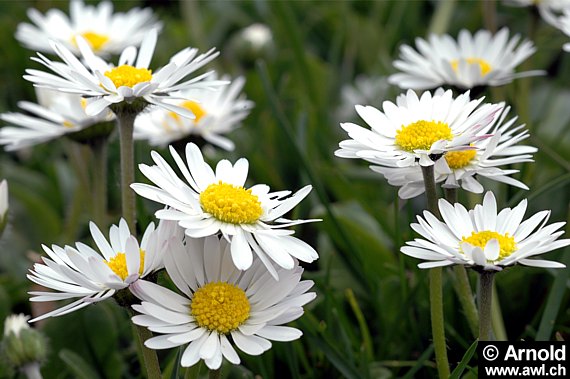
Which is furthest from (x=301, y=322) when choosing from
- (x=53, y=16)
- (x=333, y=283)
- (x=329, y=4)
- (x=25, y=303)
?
(x=329, y=4)

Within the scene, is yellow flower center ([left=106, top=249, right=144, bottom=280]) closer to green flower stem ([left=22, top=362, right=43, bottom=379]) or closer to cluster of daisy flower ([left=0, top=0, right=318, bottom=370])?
cluster of daisy flower ([left=0, top=0, right=318, bottom=370])

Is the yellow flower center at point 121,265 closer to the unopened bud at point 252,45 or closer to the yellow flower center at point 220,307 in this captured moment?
the yellow flower center at point 220,307

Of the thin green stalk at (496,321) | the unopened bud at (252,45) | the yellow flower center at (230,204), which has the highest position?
the unopened bud at (252,45)

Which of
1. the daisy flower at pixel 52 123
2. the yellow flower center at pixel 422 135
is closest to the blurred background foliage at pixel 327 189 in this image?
the daisy flower at pixel 52 123

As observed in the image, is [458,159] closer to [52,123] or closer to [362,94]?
[52,123]

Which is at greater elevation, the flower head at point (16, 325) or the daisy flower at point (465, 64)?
the daisy flower at point (465, 64)

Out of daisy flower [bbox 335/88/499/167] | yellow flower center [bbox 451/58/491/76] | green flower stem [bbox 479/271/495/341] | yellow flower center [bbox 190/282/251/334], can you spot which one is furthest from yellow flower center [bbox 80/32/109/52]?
green flower stem [bbox 479/271/495/341]

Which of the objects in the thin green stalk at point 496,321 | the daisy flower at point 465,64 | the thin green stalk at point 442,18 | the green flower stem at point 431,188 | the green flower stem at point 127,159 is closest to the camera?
the green flower stem at point 431,188

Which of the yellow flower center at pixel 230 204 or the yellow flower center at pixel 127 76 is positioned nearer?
the yellow flower center at pixel 230 204
